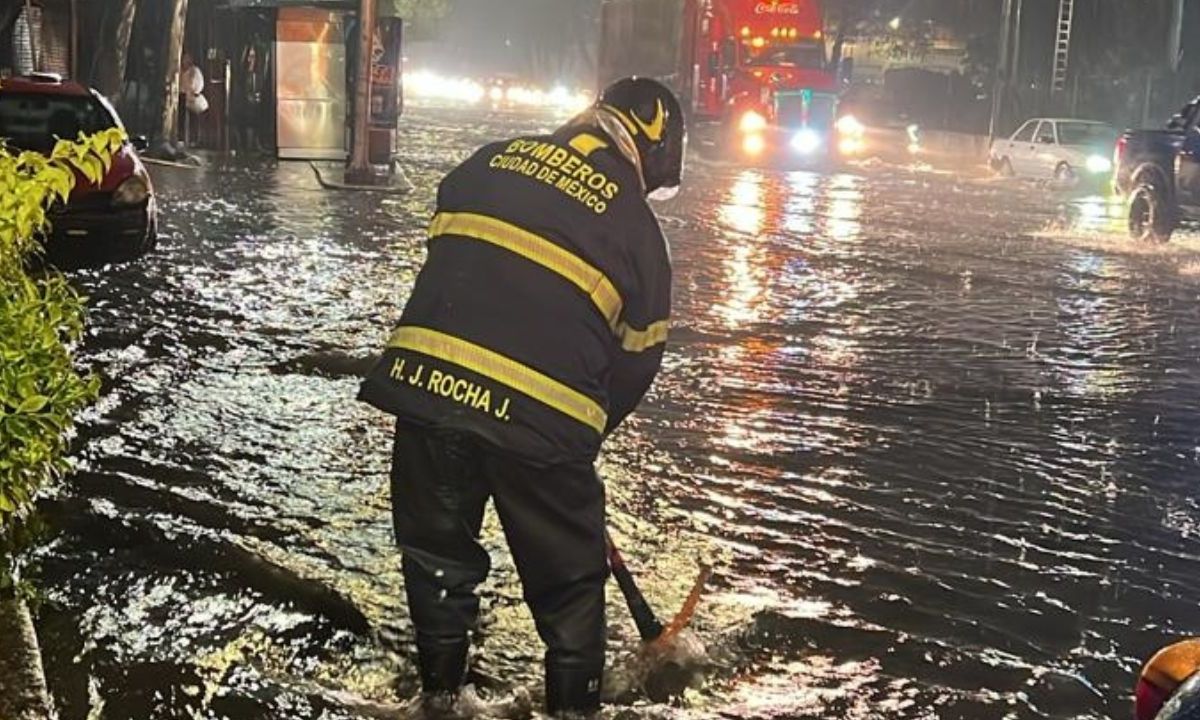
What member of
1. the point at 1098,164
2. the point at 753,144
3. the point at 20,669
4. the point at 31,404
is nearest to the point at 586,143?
the point at 31,404

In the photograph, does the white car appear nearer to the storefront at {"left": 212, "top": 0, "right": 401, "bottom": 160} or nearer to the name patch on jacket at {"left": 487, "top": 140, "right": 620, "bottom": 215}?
the storefront at {"left": 212, "top": 0, "right": 401, "bottom": 160}

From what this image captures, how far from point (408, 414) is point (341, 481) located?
8.97ft

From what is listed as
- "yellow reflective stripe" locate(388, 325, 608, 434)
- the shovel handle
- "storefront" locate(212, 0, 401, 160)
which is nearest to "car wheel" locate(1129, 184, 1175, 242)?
"storefront" locate(212, 0, 401, 160)

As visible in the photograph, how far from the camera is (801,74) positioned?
1120 inches

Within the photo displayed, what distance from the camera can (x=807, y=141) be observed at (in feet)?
94.2

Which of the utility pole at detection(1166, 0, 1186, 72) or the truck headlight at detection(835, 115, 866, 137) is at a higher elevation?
the utility pole at detection(1166, 0, 1186, 72)

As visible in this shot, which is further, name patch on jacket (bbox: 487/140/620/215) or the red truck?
the red truck

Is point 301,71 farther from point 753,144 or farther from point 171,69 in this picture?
point 753,144

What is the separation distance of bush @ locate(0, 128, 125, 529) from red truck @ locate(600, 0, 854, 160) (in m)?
24.8

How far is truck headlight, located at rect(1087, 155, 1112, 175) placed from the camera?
26.1m

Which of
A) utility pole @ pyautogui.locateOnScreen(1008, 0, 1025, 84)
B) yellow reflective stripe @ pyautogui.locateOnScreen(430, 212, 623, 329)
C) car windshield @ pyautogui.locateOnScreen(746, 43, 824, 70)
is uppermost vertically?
utility pole @ pyautogui.locateOnScreen(1008, 0, 1025, 84)

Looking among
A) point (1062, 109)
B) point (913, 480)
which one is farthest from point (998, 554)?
point (1062, 109)

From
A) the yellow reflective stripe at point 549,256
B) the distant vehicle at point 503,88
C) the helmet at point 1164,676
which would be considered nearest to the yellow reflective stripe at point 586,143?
the yellow reflective stripe at point 549,256

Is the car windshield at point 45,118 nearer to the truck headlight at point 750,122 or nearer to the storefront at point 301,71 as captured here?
the storefront at point 301,71
